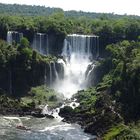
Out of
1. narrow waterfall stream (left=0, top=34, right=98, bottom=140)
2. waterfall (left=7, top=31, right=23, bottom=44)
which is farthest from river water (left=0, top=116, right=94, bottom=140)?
waterfall (left=7, top=31, right=23, bottom=44)

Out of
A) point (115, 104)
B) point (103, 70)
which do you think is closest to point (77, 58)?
point (103, 70)

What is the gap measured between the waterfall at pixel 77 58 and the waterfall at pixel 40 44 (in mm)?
4365

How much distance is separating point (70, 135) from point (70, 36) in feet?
165

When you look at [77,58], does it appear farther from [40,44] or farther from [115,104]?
[115,104]

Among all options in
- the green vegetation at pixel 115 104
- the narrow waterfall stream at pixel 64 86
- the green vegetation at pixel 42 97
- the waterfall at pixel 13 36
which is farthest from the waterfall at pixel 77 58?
the waterfall at pixel 13 36

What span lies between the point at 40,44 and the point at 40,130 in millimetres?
46924

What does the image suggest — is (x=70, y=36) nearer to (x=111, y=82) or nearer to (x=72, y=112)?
(x=111, y=82)

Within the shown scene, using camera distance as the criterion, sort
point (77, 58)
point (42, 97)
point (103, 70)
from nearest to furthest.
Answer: point (42, 97) < point (103, 70) < point (77, 58)

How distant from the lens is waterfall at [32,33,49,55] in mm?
137375

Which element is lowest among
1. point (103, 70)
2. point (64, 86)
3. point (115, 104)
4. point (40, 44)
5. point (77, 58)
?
point (64, 86)

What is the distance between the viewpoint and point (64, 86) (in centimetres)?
12762

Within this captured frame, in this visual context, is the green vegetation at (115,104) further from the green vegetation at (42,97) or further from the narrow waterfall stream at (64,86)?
the green vegetation at (42,97)

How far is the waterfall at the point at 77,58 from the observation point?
130 metres

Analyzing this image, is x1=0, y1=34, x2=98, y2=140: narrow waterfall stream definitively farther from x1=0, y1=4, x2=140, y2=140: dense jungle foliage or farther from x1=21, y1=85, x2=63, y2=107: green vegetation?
x1=21, y1=85, x2=63, y2=107: green vegetation
